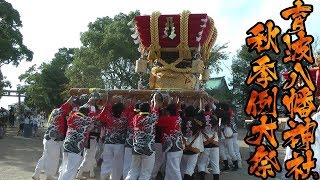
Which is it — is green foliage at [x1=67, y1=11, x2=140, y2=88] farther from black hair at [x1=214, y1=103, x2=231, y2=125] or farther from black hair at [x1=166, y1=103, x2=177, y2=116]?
black hair at [x1=166, y1=103, x2=177, y2=116]

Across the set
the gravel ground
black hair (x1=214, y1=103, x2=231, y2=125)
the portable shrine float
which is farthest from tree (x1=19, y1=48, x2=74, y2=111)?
black hair (x1=214, y1=103, x2=231, y2=125)

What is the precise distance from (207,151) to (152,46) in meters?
3.96

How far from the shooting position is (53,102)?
35.0 metres

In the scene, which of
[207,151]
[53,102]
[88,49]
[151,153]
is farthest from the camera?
[53,102]

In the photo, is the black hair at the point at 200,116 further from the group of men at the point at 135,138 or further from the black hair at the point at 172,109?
the black hair at the point at 172,109

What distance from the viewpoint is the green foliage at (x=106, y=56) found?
23.7 m

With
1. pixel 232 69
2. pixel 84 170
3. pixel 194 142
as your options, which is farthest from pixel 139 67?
pixel 232 69

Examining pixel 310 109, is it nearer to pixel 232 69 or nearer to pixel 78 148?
pixel 78 148

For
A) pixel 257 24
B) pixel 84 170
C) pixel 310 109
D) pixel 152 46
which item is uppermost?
pixel 152 46

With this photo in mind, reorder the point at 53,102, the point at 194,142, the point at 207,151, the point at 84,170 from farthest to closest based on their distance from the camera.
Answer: the point at 53,102 → the point at 84,170 → the point at 207,151 → the point at 194,142

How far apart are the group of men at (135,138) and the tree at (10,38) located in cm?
1198

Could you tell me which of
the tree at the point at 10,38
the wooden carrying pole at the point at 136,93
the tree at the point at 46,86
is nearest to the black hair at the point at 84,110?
the wooden carrying pole at the point at 136,93

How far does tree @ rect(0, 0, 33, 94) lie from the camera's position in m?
18.9

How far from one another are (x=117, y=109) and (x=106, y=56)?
1715 cm
